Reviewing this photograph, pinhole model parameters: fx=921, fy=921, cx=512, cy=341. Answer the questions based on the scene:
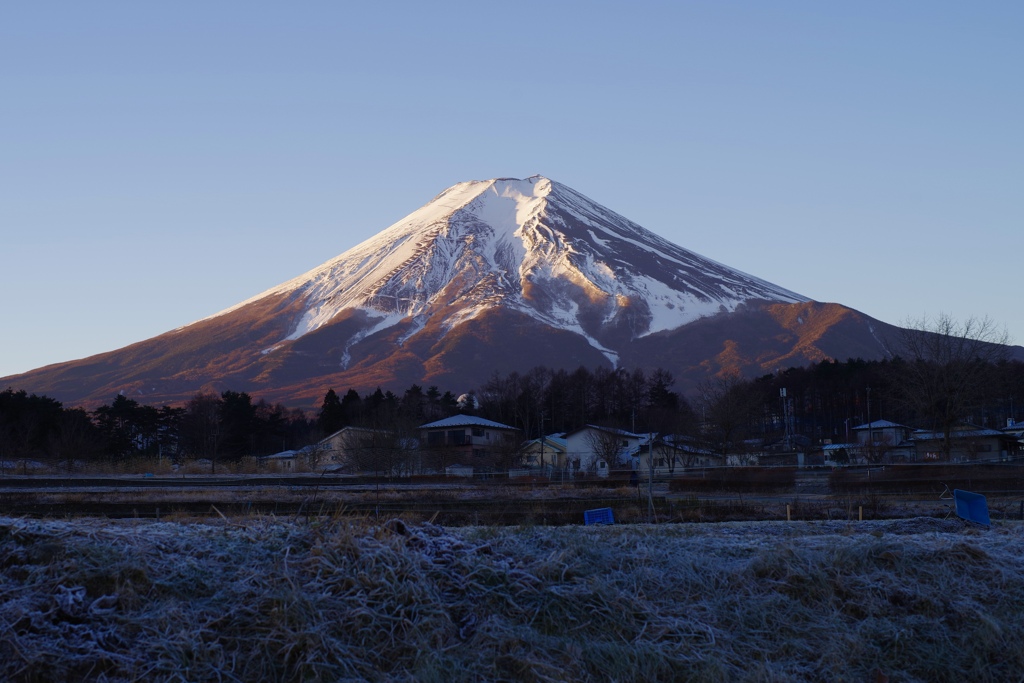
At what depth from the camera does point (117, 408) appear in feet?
225

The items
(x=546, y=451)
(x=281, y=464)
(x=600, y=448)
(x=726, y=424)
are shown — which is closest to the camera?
(x=726, y=424)

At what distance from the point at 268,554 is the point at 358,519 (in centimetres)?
83

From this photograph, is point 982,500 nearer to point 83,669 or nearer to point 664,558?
point 664,558

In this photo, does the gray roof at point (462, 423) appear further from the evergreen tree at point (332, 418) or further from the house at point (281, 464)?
the evergreen tree at point (332, 418)

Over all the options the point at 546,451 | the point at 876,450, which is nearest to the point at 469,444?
the point at 546,451

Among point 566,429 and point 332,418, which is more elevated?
point 332,418

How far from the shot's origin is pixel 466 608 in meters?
6.98

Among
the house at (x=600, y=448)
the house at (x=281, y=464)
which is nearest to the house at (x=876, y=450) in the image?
the house at (x=600, y=448)

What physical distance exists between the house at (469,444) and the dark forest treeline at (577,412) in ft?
8.38

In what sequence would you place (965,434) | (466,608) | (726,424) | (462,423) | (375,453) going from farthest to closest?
(462,423)
(726,424)
(965,434)
(375,453)
(466,608)

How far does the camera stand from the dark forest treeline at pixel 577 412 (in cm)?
5159

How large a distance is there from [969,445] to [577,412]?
43419mm

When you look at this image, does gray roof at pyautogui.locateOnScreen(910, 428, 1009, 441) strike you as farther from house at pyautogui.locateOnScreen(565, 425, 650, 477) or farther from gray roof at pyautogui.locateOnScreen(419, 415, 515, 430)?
gray roof at pyautogui.locateOnScreen(419, 415, 515, 430)

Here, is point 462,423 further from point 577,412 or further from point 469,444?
point 577,412
